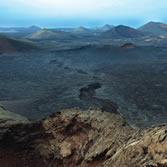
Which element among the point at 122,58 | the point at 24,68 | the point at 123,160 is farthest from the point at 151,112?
the point at 122,58

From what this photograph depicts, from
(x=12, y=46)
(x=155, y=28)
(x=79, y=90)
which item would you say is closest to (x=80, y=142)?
(x=79, y=90)

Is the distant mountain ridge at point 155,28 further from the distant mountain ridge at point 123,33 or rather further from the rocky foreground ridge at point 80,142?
Answer: the rocky foreground ridge at point 80,142

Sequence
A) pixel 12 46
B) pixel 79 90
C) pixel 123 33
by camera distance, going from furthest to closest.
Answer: pixel 123 33 → pixel 12 46 → pixel 79 90

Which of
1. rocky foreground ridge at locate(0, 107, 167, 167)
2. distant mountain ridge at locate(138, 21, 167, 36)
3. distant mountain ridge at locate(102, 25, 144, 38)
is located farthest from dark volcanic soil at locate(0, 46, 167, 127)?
distant mountain ridge at locate(138, 21, 167, 36)

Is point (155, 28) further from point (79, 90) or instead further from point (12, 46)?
point (79, 90)

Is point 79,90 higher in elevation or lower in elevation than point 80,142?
lower

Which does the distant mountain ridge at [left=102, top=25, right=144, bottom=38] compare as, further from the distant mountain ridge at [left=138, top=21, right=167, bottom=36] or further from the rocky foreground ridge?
the rocky foreground ridge

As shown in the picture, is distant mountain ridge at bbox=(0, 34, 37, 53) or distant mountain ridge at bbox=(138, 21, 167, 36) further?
distant mountain ridge at bbox=(138, 21, 167, 36)

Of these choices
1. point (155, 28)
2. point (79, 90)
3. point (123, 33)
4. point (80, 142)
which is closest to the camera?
point (80, 142)
